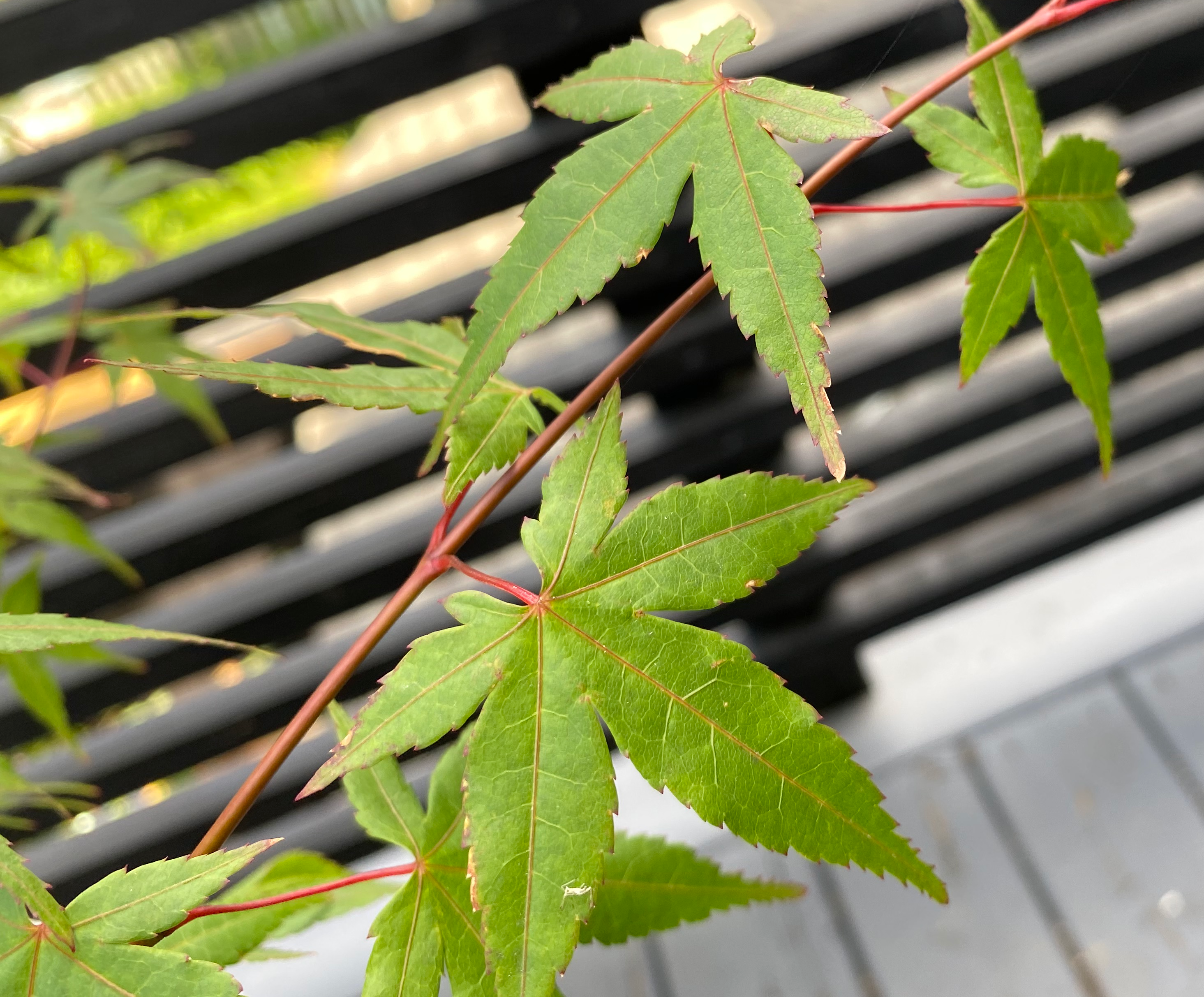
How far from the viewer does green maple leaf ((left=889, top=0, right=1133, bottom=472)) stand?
1.18 ft

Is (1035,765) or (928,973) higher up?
(1035,765)

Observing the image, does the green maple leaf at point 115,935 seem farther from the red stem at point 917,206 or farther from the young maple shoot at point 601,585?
the red stem at point 917,206

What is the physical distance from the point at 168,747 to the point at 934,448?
0.86m

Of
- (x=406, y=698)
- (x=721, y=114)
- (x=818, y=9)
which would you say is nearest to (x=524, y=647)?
(x=406, y=698)

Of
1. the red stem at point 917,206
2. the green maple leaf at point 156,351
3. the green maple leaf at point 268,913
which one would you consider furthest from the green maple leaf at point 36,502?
the red stem at point 917,206

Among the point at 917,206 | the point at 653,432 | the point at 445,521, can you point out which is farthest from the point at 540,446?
the point at 653,432

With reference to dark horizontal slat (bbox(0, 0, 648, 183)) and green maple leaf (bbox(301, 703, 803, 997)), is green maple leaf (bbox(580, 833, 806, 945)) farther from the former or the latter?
dark horizontal slat (bbox(0, 0, 648, 183))

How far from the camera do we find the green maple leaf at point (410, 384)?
0.31 metres

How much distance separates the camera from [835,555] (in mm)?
1088

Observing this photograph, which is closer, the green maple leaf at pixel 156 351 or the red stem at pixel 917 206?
the red stem at pixel 917 206

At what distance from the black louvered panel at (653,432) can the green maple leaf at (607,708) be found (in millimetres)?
515

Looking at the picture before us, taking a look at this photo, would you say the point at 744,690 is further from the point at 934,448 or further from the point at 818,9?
the point at 818,9

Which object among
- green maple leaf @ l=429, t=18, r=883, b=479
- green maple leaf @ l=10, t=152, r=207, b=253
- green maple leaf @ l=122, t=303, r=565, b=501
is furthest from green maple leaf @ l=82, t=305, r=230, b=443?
green maple leaf @ l=429, t=18, r=883, b=479

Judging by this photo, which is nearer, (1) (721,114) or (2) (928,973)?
(1) (721,114)
